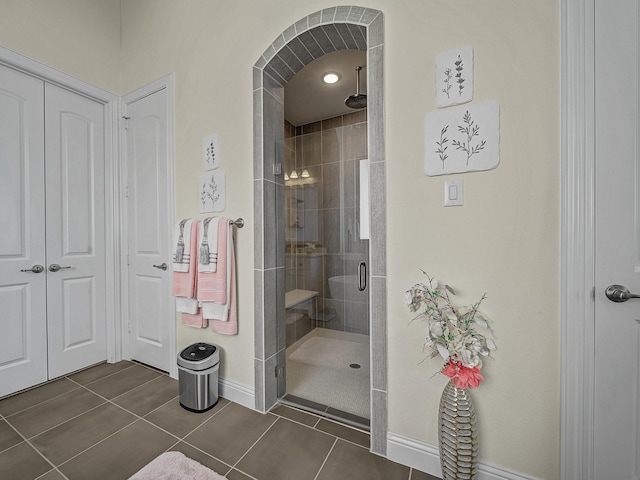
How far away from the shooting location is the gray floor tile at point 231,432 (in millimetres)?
1414

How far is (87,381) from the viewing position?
213cm

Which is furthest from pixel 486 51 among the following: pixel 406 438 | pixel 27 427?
pixel 27 427

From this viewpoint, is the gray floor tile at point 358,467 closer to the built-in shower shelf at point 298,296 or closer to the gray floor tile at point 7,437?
the built-in shower shelf at point 298,296

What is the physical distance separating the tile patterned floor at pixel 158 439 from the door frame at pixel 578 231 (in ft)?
2.13

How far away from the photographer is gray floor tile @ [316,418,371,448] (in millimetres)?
1493

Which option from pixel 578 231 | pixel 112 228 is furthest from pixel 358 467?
pixel 112 228

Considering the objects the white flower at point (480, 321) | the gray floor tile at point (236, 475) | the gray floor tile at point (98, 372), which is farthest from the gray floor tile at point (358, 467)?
the gray floor tile at point (98, 372)

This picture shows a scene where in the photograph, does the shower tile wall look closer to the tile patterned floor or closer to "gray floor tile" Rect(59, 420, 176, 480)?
the tile patterned floor

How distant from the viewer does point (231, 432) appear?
156 cm

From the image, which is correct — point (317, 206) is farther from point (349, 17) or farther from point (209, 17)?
point (209, 17)

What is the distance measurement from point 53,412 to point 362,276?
2.11 meters

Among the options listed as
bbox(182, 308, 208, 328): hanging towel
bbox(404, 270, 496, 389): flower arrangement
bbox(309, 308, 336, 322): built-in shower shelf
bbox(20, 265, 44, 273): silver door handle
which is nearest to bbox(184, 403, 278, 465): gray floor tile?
bbox(182, 308, 208, 328): hanging towel

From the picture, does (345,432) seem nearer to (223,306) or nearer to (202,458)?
(202,458)

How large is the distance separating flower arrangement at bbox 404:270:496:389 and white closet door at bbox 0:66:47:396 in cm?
262
